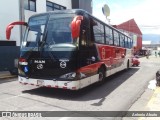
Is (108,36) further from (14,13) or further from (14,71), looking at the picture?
(14,13)

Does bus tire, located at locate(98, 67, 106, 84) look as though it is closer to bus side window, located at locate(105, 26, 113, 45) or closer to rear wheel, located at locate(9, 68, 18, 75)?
bus side window, located at locate(105, 26, 113, 45)

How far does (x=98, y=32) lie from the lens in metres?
9.84

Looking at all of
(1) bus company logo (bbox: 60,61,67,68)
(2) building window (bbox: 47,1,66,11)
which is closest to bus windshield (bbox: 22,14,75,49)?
(1) bus company logo (bbox: 60,61,67,68)

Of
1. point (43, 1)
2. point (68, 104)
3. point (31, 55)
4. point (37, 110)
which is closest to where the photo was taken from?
point (37, 110)

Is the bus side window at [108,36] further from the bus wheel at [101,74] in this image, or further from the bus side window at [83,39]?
the bus side window at [83,39]

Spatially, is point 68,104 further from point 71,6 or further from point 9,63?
point 71,6

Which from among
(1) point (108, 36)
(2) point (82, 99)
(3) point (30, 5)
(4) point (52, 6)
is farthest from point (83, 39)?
(4) point (52, 6)

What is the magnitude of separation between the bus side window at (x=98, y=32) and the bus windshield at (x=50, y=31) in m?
1.76

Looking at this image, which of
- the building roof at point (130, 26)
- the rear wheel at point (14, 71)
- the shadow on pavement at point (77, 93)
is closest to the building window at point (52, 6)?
the rear wheel at point (14, 71)

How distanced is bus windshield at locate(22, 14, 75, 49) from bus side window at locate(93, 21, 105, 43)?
1.76m

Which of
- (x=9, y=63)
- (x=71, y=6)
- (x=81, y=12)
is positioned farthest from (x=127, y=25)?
(x=81, y=12)

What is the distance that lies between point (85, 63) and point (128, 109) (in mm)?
2354

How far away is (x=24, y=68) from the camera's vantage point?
27.6 feet

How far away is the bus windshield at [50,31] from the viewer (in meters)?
7.80
